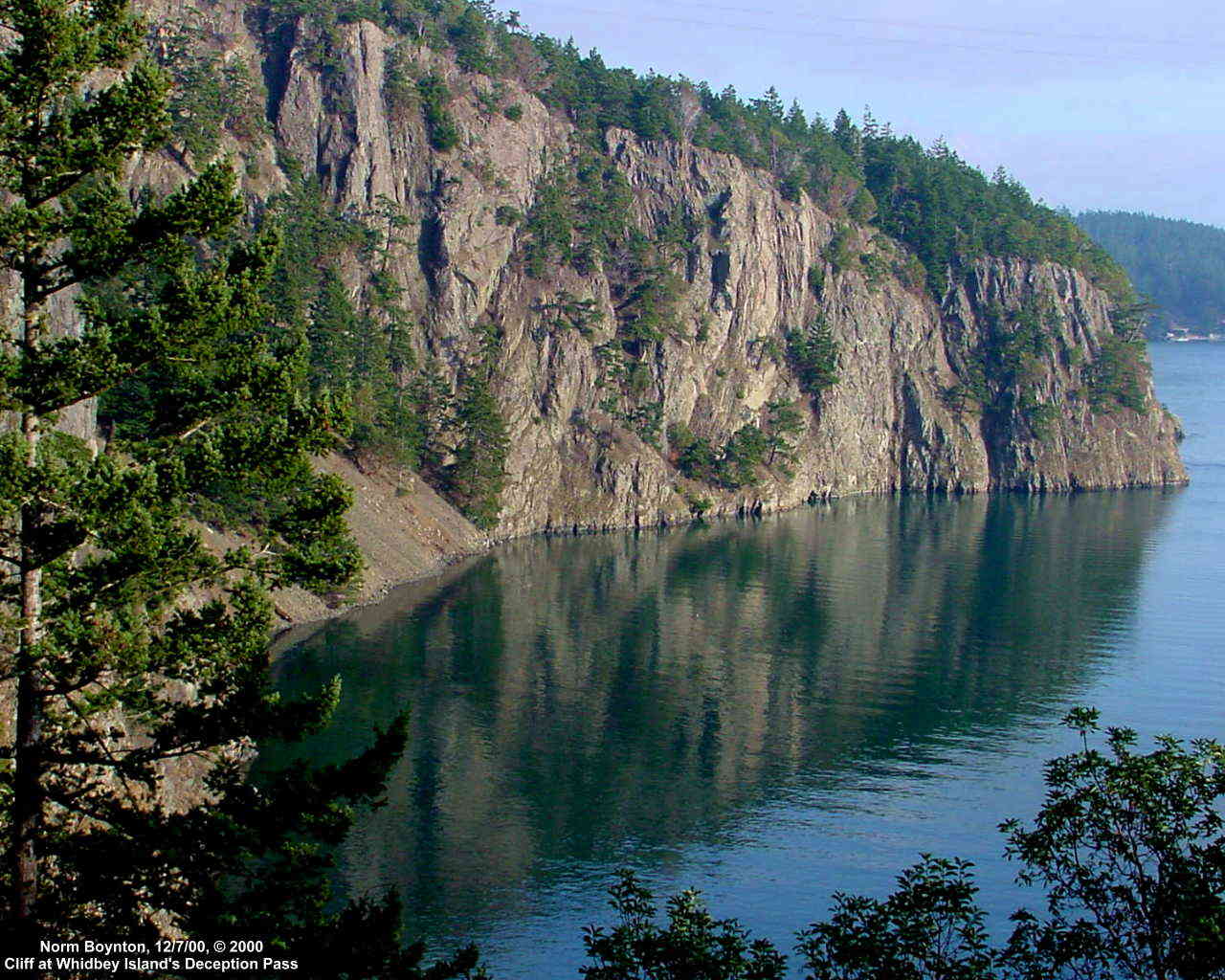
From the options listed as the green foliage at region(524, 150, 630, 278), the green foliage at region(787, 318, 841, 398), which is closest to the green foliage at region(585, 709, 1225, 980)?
the green foliage at region(524, 150, 630, 278)

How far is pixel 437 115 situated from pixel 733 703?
65.8m

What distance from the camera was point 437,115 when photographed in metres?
108

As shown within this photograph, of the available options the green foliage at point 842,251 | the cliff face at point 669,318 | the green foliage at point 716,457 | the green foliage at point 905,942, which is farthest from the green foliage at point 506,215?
the green foliage at point 905,942

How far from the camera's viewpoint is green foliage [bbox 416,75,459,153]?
107 metres

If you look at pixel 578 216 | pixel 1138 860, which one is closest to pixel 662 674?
pixel 1138 860

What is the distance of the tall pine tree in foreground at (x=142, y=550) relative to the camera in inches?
698

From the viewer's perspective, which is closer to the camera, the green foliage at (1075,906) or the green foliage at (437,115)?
the green foliage at (1075,906)

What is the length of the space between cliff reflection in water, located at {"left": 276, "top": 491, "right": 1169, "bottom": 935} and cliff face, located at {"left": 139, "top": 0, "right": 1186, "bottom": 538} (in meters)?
11.7

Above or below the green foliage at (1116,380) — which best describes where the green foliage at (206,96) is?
above

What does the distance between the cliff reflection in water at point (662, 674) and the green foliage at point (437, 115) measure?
109ft

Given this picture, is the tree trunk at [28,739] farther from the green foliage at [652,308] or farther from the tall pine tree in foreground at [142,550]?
the green foliage at [652,308]

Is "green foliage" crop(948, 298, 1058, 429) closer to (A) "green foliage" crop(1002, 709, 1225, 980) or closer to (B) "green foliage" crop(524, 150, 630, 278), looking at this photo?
(B) "green foliage" crop(524, 150, 630, 278)

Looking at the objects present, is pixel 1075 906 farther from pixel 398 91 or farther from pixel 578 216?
pixel 578 216

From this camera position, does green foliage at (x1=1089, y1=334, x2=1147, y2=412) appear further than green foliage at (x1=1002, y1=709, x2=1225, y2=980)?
Yes
